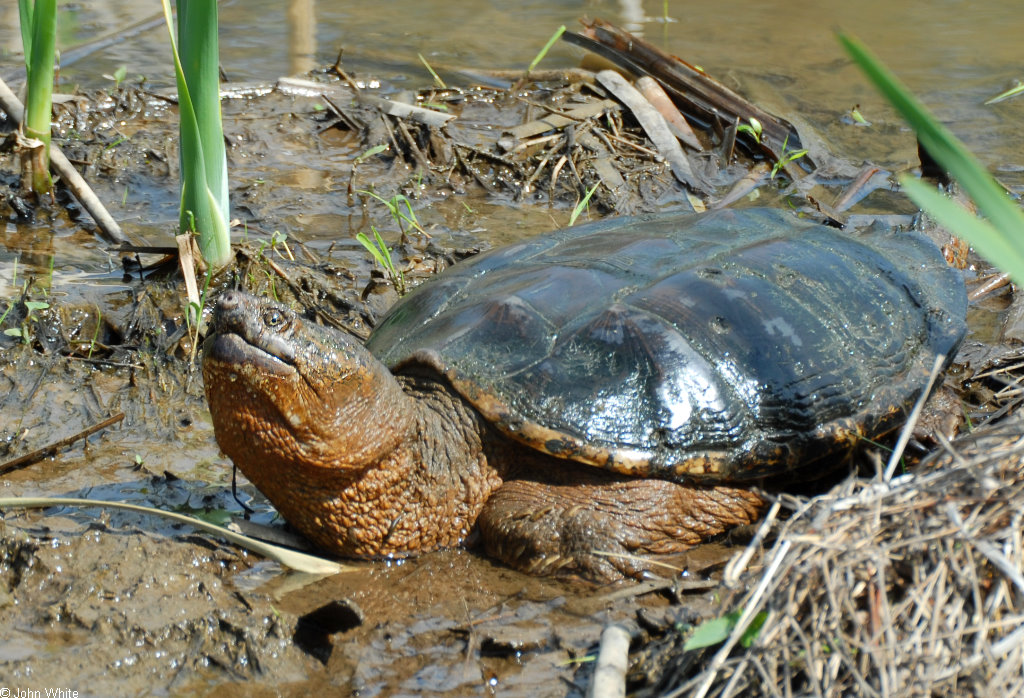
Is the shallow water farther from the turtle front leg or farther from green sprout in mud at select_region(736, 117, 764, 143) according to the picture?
green sprout in mud at select_region(736, 117, 764, 143)

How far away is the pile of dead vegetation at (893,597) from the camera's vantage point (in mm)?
1833

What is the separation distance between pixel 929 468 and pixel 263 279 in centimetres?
277

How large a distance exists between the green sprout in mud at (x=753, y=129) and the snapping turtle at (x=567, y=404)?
300 cm

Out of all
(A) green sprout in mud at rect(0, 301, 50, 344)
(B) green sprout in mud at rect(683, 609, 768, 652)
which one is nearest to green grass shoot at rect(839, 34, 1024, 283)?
(B) green sprout in mud at rect(683, 609, 768, 652)

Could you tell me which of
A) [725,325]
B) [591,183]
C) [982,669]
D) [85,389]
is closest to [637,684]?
[982,669]

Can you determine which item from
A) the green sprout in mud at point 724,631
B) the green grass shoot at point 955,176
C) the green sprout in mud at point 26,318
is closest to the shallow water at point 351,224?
the green sprout in mud at point 26,318

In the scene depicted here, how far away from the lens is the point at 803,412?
3.05 m

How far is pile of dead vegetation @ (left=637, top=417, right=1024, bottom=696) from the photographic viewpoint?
183 centimetres

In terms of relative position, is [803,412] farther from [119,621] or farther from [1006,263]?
[119,621]

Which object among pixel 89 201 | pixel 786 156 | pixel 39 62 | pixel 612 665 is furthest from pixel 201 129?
pixel 786 156

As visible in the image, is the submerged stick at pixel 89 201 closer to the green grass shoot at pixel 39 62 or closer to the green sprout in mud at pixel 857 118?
the green grass shoot at pixel 39 62

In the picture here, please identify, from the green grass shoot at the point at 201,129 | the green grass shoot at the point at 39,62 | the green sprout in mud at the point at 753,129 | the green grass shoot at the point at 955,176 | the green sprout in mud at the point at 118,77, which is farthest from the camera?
the green sprout in mud at the point at 118,77

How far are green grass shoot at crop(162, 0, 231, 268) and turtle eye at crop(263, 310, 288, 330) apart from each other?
1.37 m

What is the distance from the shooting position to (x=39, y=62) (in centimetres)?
446
